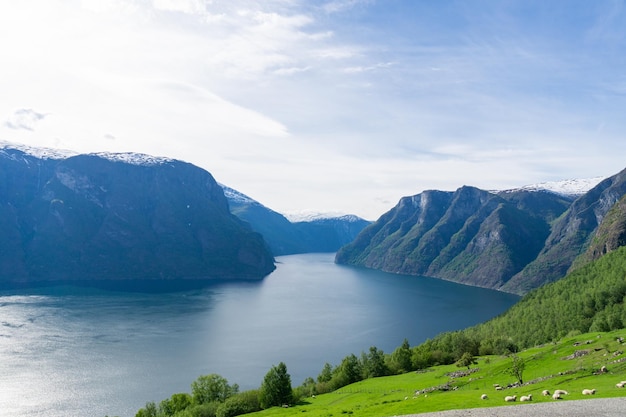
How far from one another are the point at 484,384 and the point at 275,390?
37.0 metres

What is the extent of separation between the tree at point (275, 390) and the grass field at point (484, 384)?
12.1ft

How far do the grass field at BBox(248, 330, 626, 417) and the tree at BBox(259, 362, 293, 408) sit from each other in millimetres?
3675

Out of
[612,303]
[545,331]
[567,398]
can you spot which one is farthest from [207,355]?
[567,398]

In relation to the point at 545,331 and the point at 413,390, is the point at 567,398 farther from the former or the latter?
the point at 545,331

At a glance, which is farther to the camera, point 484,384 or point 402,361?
point 402,361

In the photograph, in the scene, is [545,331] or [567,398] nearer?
[567,398]

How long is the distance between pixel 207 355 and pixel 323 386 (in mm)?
76084

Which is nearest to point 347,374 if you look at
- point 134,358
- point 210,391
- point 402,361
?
point 402,361

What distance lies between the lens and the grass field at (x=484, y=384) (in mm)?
44844

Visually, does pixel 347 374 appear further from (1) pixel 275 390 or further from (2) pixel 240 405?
(2) pixel 240 405

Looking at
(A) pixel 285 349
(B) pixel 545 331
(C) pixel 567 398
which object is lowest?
(A) pixel 285 349

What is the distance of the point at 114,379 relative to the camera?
132 metres

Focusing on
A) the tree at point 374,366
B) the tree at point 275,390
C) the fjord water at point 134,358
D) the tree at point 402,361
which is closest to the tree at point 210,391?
the tree at point 275,390

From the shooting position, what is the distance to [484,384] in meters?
63.3
